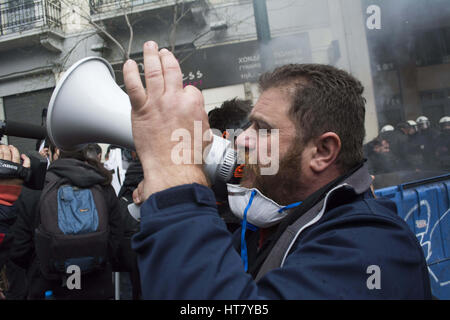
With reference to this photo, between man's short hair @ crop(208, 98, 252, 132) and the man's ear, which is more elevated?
man's short hair @ crop(208, 98, 252, 132)

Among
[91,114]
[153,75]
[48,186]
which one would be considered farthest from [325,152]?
[48,186]

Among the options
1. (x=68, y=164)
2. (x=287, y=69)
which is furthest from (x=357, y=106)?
(x=68, y=164)

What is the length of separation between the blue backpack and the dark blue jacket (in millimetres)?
1602

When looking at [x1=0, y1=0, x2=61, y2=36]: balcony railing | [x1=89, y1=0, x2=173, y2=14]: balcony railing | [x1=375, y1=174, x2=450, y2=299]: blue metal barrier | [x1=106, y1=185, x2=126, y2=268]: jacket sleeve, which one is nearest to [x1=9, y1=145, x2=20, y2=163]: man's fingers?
[x1=106, y1=185, x2=126, y2=268]: jacket sleeve

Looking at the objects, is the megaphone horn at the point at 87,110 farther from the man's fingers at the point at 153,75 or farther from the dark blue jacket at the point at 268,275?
the dark blue jacket at the point at 268,275

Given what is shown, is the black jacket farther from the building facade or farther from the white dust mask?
the building facade

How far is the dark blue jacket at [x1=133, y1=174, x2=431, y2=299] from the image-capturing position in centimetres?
71

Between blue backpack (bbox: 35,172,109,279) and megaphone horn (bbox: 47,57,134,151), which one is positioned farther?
blue backpack (bbox: 35,172,109,279)

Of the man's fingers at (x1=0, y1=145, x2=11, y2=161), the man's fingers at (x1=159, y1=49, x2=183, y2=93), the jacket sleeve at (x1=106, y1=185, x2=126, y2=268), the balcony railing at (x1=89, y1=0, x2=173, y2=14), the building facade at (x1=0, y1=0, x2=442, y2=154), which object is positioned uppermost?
the balcony railing at (x1=89, y1=0, x2=173, y2=14)

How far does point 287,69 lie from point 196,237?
30.4 inches

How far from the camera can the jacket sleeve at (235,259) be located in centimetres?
70

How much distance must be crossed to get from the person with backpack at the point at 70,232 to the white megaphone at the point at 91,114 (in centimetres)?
113

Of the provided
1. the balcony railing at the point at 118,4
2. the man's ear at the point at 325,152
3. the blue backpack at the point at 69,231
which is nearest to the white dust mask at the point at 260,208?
the man's ear at the point at 325,152

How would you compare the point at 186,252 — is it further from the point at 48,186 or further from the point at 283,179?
the point at 48,186
